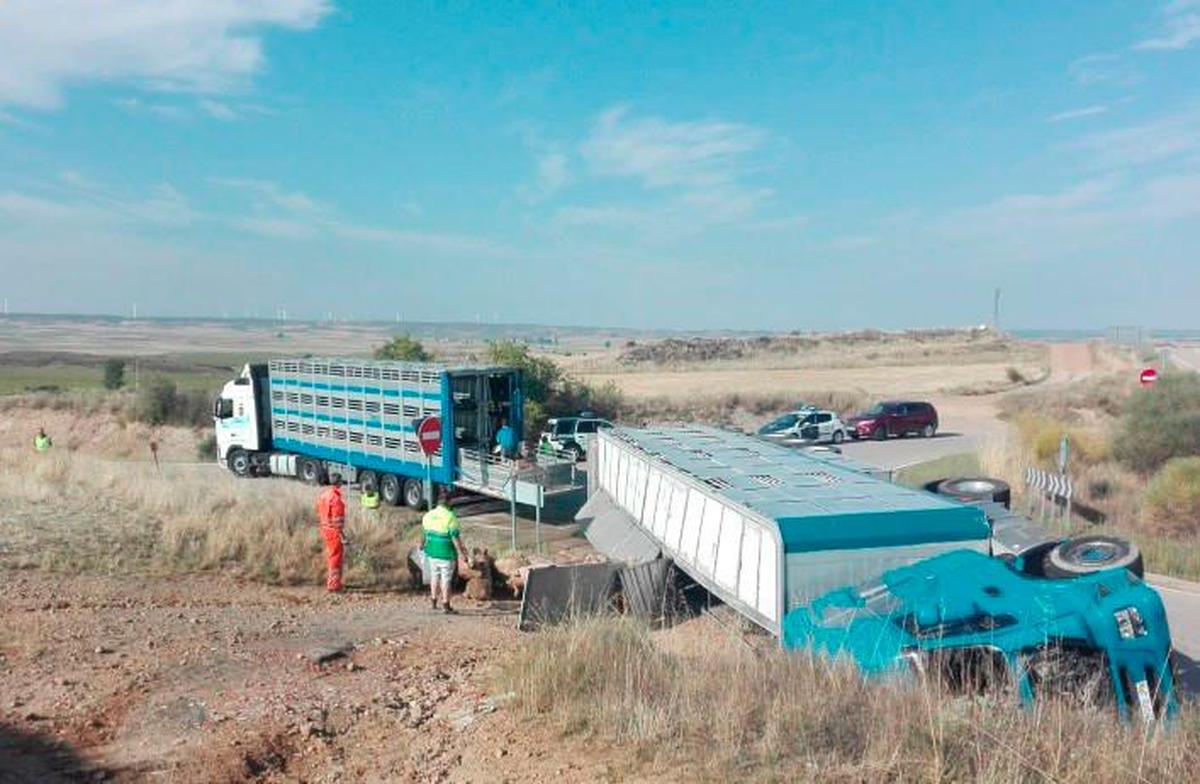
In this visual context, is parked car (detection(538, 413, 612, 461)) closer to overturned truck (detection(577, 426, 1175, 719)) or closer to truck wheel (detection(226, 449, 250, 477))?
truck wheel (detection(226, 449, 250, 477))

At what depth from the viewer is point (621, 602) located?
1204cm

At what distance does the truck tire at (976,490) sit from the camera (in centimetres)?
1706

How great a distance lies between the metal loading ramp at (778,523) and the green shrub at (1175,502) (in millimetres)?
7855

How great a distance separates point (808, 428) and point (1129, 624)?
29.0 m

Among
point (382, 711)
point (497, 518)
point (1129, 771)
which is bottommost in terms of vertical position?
point (497, 518)

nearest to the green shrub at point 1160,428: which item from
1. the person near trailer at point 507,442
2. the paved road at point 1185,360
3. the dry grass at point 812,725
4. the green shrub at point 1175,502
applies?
the green shrub at point 1175,502

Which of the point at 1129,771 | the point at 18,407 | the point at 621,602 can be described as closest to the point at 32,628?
the point at 621,602

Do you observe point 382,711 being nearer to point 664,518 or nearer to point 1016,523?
point 664,518

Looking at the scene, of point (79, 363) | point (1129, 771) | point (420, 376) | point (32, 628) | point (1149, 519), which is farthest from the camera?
point (79, 363)

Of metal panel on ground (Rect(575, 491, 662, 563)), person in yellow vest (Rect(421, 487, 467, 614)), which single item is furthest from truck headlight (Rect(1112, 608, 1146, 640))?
person in yellow vest (Rect(421, 487, 467, 614))

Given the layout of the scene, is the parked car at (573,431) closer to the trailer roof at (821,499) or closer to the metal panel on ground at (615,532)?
the metal panel on ground at (615,532)

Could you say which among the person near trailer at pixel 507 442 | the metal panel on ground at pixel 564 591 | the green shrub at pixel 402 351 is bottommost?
the metal panel on ground at pixel 564 591

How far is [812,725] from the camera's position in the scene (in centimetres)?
554

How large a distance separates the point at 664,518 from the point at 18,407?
41.7 metres
